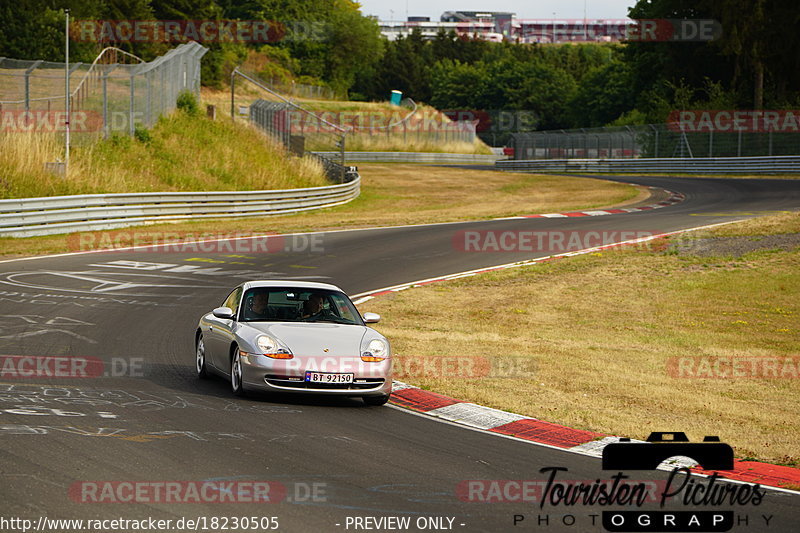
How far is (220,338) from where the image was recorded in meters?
11.3

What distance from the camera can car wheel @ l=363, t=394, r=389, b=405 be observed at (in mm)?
10578

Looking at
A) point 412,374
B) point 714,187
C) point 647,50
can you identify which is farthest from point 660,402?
point 647,50

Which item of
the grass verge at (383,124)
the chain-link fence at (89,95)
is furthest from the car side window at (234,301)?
the grass verge at (383,124)

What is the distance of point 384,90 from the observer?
136m

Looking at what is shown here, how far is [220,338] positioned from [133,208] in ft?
64.6

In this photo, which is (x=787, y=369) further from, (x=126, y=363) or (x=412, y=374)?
(x=126, y=363)

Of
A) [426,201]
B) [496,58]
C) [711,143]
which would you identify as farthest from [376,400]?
[496,58]

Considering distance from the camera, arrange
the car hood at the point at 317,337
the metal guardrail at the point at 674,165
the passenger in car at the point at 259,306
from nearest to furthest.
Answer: the car hood at the point at 317,337, the passenger in car at the point at 259,306, the metal guardrail at the point at 674,165

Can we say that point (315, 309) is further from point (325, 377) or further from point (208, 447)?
point (208, 447)

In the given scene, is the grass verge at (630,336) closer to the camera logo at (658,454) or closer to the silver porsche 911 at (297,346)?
the camera logo at (658,454)

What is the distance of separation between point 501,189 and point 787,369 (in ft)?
121

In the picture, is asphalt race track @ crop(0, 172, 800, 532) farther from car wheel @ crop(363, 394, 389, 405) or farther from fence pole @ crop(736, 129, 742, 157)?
fence pole @ crop(736, 129, 742, 157)

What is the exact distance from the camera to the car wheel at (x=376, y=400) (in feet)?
34.7

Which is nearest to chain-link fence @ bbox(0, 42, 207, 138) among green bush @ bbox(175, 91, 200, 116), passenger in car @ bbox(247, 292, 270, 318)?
green bush @ bbox(175, 91, 200, 116)
